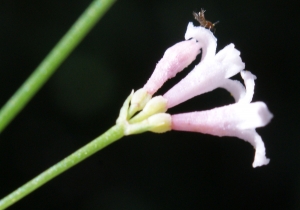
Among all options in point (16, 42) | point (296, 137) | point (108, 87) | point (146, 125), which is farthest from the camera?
point (296, 137)

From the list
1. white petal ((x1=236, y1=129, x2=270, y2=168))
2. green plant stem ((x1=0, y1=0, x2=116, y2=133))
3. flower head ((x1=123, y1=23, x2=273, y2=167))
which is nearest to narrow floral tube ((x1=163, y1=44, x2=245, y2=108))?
flower head ((x1=123, y1=23, x2=273, y2=167))

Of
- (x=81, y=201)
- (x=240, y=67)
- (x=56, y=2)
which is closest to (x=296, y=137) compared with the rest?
(x=81, y=201)

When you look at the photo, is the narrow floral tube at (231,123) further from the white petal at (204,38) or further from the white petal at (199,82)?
the white petal at (204,38)

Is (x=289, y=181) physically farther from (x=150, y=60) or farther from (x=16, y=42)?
(x=16, y=42)

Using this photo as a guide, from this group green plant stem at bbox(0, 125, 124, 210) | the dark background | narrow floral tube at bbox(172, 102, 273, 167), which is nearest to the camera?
green plant stem at bbox(0, 125, 124, 210)

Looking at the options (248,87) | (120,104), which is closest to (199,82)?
(248,87)

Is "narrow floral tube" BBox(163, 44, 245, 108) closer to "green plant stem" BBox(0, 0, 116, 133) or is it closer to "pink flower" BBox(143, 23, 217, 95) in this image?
"pink flower" BBox(143, 23, 217, 95)
